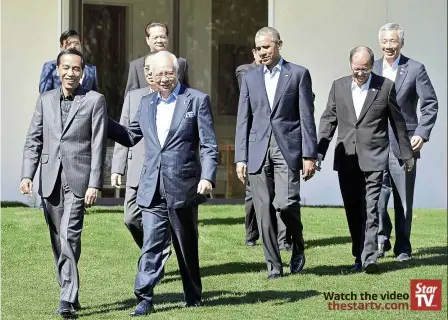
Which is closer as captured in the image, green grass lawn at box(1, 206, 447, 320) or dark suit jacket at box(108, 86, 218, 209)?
dark suit jacket at box(108, 86, 218, 209)

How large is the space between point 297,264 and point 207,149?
2360mm

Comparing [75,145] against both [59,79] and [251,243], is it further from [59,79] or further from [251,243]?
[251,243]

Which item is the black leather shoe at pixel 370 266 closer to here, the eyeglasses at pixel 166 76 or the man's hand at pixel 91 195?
the eyeglasses at pixel 166 76

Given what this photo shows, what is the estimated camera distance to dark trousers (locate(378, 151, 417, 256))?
1221cm

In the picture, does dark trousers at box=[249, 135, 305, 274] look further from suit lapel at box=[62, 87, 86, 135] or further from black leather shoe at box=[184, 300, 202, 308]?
suit lapel at box=[62, 87, 86, 135]

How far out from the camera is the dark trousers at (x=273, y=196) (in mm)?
10805

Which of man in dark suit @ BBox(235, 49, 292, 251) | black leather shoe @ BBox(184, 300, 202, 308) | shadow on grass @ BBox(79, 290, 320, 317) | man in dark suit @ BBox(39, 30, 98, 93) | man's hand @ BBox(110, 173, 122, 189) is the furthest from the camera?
man in dark suit @ BBox(235, 49, 292, 251)

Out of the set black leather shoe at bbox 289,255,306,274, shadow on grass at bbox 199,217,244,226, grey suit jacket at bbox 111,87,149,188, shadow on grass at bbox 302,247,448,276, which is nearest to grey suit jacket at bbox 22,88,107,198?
grey suit jacket at bbox 111,87,149,188

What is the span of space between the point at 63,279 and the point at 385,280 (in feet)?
10.4

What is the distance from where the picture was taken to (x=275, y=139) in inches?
427

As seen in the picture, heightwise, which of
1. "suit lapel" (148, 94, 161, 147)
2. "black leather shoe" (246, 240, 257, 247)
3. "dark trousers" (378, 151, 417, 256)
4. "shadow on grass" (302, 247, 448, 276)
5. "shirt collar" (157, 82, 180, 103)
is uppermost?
"shirt collar" (157, 82, 180, 103)

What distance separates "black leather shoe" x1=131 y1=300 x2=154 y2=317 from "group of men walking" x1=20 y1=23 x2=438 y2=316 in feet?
0.03

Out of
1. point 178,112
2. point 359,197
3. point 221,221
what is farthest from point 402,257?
point 178,112

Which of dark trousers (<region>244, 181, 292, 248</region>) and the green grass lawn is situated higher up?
dark trousers (<region>244, 181, 292, 248</region>)
